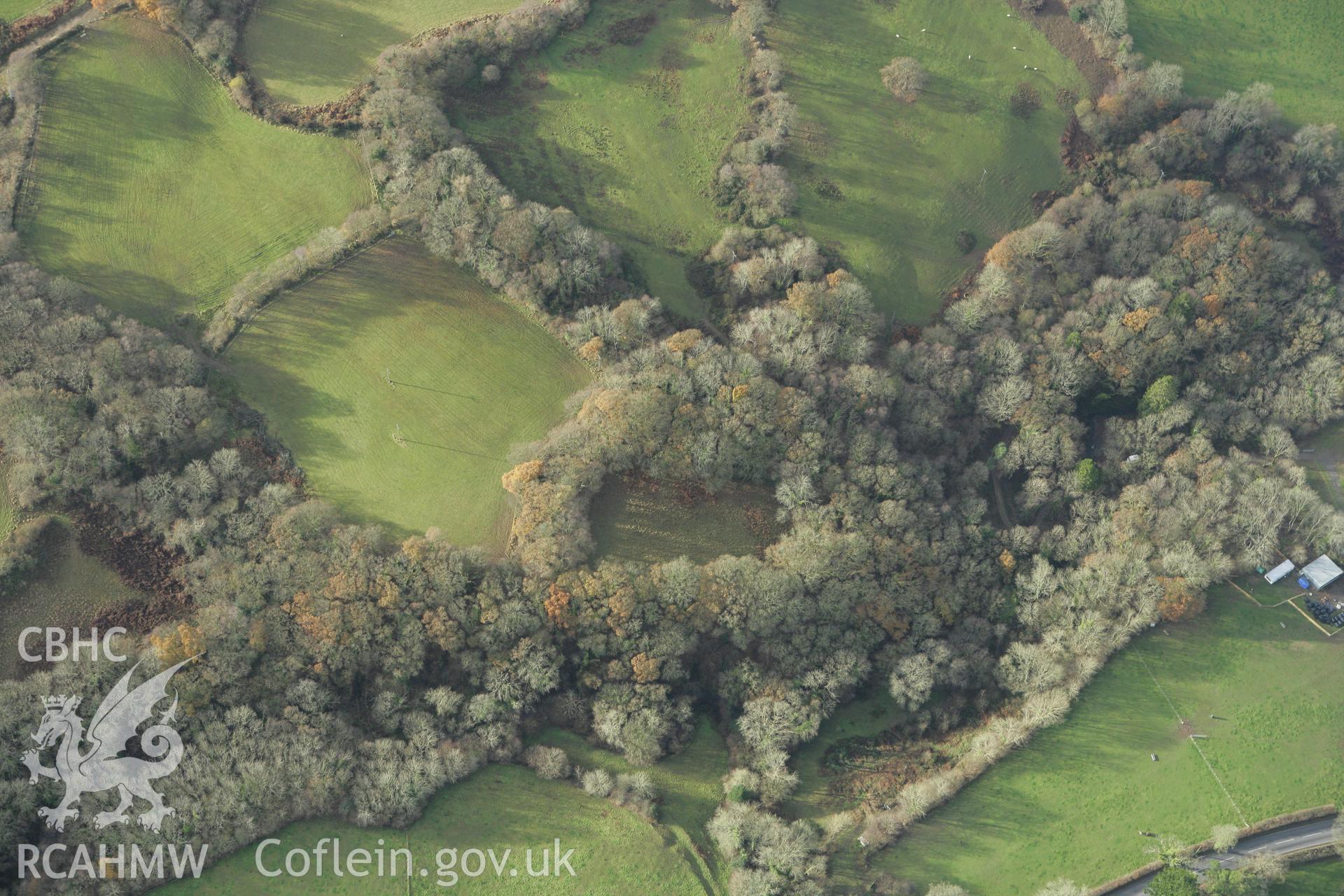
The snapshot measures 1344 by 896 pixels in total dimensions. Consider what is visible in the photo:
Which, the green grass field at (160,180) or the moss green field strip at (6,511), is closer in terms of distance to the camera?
the moss green field strip at (6,511)

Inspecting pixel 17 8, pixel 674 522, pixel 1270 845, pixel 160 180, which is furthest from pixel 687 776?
pixel 17 8

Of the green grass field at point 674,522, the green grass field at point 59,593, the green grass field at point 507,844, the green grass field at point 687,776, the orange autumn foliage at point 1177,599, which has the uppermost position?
the orange autumn foliage at point 1177,599

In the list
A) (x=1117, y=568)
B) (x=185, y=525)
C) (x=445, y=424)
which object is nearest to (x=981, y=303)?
(x=1117, y=568)

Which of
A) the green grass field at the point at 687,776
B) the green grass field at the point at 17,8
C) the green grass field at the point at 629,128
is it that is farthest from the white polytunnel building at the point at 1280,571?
the green grass field at the point at 17,8

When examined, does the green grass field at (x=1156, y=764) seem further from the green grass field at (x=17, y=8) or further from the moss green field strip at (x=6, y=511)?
the green grass field at (x=17, y=8)

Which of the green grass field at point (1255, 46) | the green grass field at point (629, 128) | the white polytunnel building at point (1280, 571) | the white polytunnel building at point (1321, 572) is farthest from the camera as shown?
the green grass field at point (1255, 46)

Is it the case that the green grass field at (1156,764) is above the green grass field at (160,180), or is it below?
below
